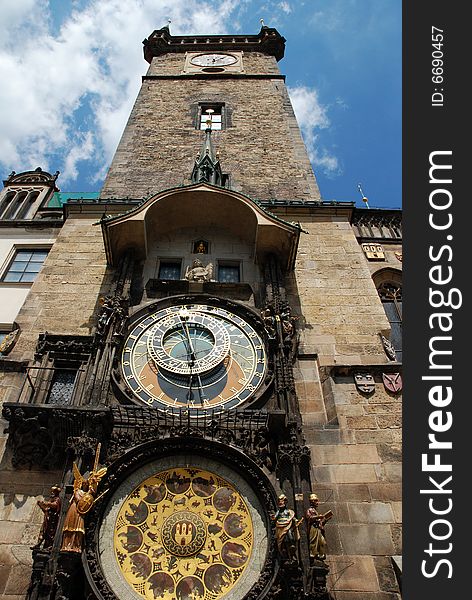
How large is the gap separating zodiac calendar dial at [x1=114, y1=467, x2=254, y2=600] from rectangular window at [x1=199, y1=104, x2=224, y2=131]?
46.3ft

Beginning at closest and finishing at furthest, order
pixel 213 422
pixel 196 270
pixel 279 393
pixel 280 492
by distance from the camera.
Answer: pixel 280 492 < pixel 213 422 < pixel 279 393 < pixel 196 270

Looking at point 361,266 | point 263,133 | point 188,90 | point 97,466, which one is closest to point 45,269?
point 97,466

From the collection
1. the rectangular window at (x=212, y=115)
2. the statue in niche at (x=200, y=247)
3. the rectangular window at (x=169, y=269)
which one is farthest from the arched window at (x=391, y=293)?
the rectangular window at (x=212, y=115)

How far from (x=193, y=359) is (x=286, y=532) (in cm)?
341

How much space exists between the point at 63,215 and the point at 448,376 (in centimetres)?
1041

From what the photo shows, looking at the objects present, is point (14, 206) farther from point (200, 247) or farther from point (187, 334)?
point (187, 334)

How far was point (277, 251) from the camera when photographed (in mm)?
11094

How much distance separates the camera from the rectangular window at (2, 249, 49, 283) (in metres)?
12.0

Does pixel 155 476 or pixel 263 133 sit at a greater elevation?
pixel 263 133

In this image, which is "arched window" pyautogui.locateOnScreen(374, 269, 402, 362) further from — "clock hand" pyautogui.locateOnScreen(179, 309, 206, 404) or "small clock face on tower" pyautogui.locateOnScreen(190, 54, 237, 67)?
"small clock face on tower" pyautogui.locateOnScreen(190, 54, 237, 67)

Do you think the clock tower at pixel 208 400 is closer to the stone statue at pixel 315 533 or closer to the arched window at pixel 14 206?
the stone statue at pixel 315 533

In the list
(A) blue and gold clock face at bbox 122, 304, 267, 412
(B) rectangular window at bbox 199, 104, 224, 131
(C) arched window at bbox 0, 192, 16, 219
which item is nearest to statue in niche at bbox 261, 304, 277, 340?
(A) blue and gold clock face at bbox 122, 304, 267, 412

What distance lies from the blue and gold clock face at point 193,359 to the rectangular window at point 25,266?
3.92 meters

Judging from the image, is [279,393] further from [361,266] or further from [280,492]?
[361,266]
